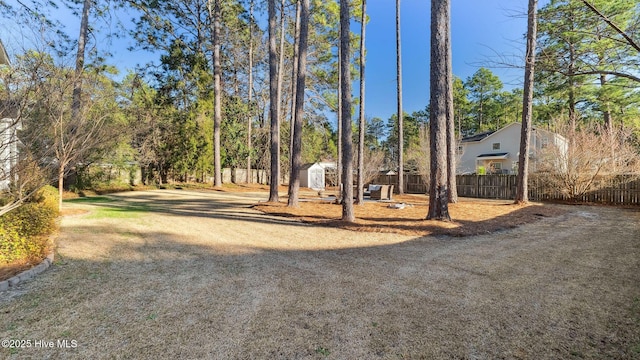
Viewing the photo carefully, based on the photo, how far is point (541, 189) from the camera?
1383 cm

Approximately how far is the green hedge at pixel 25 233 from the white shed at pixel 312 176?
18671 millimetres

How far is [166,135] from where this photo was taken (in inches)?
836

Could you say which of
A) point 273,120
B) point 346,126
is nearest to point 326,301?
point 346,126

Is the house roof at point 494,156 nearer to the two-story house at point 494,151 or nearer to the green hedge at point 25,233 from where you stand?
the two-story house at point 494,151

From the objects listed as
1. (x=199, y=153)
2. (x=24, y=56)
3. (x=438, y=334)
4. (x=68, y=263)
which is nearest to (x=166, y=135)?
(x=199, y=153)

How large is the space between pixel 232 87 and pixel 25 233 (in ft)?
73.7

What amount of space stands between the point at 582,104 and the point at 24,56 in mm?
29597

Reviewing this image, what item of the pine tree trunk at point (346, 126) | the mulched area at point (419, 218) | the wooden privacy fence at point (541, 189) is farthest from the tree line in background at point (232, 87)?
the wooden privacy fence at point (541, 189)

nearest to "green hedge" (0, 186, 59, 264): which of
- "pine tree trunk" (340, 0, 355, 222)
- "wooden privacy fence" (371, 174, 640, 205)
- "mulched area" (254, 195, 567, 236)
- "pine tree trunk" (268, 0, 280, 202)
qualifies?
"mulched area" (254, 195, 567, 236)

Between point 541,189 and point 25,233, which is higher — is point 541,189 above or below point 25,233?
above

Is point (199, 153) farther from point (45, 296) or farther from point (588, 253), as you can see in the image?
point (588, 253)

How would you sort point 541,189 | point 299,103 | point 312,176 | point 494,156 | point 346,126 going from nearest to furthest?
point 346,126
point 299,103
point 541,189
point 494,156
point 312,176

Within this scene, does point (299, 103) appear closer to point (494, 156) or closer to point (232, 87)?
point (232, 87)

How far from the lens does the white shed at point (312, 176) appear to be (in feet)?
80.6
